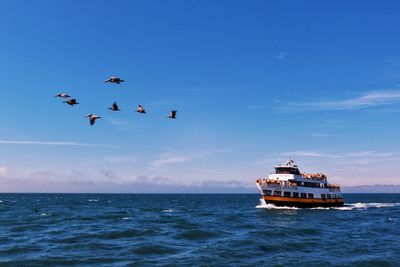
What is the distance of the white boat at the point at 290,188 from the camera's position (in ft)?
257

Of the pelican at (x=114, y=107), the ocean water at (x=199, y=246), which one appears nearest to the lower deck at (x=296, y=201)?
the ocean water at (x=199, y=246)

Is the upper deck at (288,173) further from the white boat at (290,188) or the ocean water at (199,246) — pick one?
the ocean water at (199,246)

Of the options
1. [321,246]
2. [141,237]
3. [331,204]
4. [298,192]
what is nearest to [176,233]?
[141,237]

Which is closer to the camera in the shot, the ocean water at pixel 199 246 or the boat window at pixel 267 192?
the ocean water at pixel 199 246

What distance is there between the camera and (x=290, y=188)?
78.9 m

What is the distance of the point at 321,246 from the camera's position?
3619 centimetres

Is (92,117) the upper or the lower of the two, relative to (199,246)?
upper

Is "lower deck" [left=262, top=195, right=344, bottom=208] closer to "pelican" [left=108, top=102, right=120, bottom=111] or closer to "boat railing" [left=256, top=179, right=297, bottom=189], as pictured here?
"boat railing" [left=256, top=179, right=297, bottom=189]

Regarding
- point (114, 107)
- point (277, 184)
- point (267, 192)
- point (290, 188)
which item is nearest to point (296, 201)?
point (290, 188)

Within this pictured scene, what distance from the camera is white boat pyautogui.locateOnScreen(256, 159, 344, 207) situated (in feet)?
257

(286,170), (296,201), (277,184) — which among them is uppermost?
(286,170)

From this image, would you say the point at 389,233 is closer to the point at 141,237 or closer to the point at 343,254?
the point at 343,254

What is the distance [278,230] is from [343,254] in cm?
1447

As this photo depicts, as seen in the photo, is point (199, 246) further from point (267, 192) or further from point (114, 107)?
point (267, 192)
